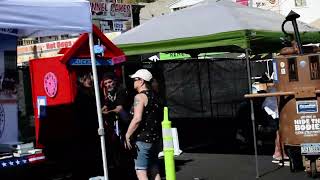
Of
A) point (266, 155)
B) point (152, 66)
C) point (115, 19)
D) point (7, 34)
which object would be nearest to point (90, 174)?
point (7, 34)

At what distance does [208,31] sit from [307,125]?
235 centimetres

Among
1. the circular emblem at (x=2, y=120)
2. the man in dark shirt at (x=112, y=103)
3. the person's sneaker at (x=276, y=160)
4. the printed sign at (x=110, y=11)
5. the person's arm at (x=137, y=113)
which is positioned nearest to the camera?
the person's arm at (x=137, y=113)

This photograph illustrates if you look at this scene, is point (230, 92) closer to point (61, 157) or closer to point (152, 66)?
point (152, 66)

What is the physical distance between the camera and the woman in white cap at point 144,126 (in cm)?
639

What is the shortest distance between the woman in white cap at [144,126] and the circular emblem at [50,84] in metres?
1.72

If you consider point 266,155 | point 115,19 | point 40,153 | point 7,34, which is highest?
point 115,19

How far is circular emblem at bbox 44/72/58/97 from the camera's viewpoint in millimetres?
7762

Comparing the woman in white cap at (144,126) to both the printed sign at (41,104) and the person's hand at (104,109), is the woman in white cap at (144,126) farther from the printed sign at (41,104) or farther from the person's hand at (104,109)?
the printed sign at (41,104)

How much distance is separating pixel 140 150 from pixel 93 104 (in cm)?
139

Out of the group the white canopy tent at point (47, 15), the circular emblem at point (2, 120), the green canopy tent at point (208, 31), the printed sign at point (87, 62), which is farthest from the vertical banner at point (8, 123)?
the green canopy tent at point (208, 31)

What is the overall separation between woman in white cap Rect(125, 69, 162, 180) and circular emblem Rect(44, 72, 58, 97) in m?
1.72

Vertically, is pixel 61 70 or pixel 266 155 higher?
pixel 61 70

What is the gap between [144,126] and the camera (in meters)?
6.44

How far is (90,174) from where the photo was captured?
771cm
